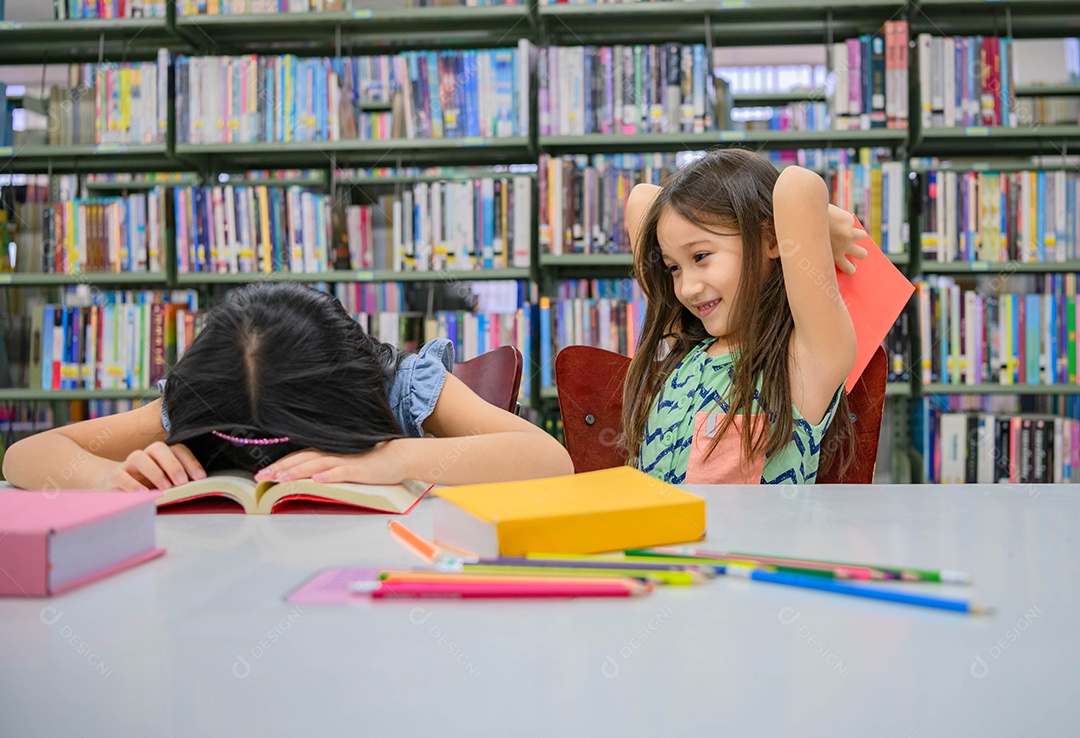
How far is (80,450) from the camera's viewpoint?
102cm

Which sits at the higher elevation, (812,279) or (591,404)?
(812,279)

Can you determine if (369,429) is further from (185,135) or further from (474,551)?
(185,135)

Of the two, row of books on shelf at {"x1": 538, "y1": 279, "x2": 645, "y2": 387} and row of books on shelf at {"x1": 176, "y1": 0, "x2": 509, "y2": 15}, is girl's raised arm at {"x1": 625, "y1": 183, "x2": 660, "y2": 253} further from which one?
row of books on shelf at {"x1": 176, "y1": 0, "x2": 509, "y2": 15}

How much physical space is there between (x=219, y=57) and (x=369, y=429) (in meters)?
2.29

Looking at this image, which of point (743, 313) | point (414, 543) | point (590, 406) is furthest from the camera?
point (590, 406)

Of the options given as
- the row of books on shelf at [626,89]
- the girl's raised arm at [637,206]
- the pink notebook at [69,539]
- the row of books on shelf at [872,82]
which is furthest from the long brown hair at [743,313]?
the row of books on shelf at [872,82]

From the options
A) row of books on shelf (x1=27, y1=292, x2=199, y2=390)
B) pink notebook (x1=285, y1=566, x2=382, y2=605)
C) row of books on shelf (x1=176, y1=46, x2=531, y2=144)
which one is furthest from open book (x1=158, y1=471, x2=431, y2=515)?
row of books on shelf (x1=27, y1=292, x2=199, y2=390)

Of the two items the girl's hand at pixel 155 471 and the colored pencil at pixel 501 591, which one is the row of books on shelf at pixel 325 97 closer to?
the girl's hand at pixel 155 471

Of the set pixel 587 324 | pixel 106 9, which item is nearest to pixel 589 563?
pixel 587 324

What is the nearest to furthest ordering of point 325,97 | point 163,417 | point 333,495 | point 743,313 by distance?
1. point 333,495
2. point 163,417
3. point 743,313
4. point 325,97

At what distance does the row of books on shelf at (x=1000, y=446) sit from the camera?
2.68 metres

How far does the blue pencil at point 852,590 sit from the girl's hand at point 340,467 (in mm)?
441

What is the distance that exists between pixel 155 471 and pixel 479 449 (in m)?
0.34

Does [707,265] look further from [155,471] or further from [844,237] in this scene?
[155,471]
